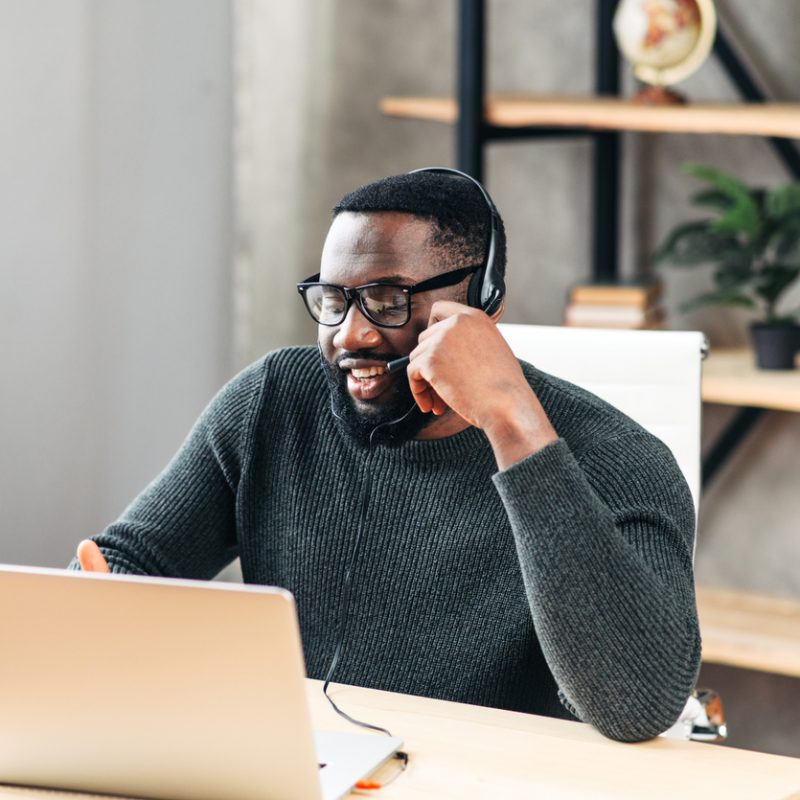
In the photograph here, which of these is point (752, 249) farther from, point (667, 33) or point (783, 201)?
point (667, 33)

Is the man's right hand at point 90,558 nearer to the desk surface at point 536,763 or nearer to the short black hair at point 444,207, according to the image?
the desk surface at point 536,763

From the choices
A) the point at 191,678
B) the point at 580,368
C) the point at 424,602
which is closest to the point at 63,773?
the point at 191,678

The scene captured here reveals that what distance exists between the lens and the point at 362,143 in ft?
8.75

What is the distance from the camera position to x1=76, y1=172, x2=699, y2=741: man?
111 centimetres

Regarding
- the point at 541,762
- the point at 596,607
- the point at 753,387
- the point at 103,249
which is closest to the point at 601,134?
the point at 753,387

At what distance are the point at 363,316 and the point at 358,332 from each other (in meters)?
0.02

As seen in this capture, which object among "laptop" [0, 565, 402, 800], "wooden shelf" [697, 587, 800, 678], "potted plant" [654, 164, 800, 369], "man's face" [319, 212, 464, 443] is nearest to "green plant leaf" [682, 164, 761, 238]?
"potted plant" [654, 164, 800, 369]

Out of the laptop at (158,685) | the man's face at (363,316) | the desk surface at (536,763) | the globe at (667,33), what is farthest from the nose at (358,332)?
the globe at (667,33)

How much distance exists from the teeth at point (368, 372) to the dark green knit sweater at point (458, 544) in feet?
0.32

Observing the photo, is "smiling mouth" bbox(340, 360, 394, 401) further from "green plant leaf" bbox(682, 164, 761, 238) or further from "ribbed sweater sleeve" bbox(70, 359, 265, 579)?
"green plant leaf" bbox(682, 164, 761, 238)

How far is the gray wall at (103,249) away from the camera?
2.09 metres

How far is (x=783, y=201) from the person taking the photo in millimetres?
2090

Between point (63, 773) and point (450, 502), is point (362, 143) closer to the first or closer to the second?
point (450, 502)

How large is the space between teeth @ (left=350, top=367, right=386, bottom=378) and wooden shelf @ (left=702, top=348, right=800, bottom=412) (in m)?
0.85
